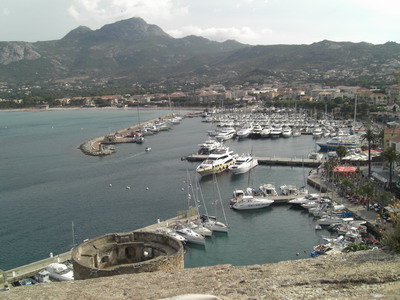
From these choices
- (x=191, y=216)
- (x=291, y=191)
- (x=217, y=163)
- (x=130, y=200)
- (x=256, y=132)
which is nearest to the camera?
(x=191, y=216)

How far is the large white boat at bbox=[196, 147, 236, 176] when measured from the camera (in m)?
32.8

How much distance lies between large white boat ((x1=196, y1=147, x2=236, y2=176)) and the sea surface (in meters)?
0.90

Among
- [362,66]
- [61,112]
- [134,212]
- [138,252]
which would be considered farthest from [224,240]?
[362,66]

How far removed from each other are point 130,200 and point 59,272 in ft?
38.6

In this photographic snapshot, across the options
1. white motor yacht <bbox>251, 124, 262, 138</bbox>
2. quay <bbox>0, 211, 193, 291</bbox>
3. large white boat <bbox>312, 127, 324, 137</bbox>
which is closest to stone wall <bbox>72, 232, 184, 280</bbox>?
quay <bbox>0, 211, 193, 291</bbox>

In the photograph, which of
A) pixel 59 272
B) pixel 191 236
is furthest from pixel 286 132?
pixel 59 272

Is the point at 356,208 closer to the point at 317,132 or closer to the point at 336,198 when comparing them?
the point at 336,198

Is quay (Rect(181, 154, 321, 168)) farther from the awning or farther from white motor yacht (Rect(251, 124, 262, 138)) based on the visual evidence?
white motor yacht (Rect(251, 124, 262, 138))

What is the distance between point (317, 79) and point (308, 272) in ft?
428

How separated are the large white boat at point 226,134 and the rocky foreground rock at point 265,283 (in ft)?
145

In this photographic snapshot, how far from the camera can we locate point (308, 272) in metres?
5.93

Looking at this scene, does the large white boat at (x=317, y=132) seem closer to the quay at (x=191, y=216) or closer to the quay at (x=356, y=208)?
the quay at (x=191, y=216)

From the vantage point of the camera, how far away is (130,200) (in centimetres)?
2705

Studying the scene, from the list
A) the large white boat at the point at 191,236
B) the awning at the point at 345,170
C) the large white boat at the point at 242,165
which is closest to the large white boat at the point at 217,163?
the large white boat at the point at 242,165
